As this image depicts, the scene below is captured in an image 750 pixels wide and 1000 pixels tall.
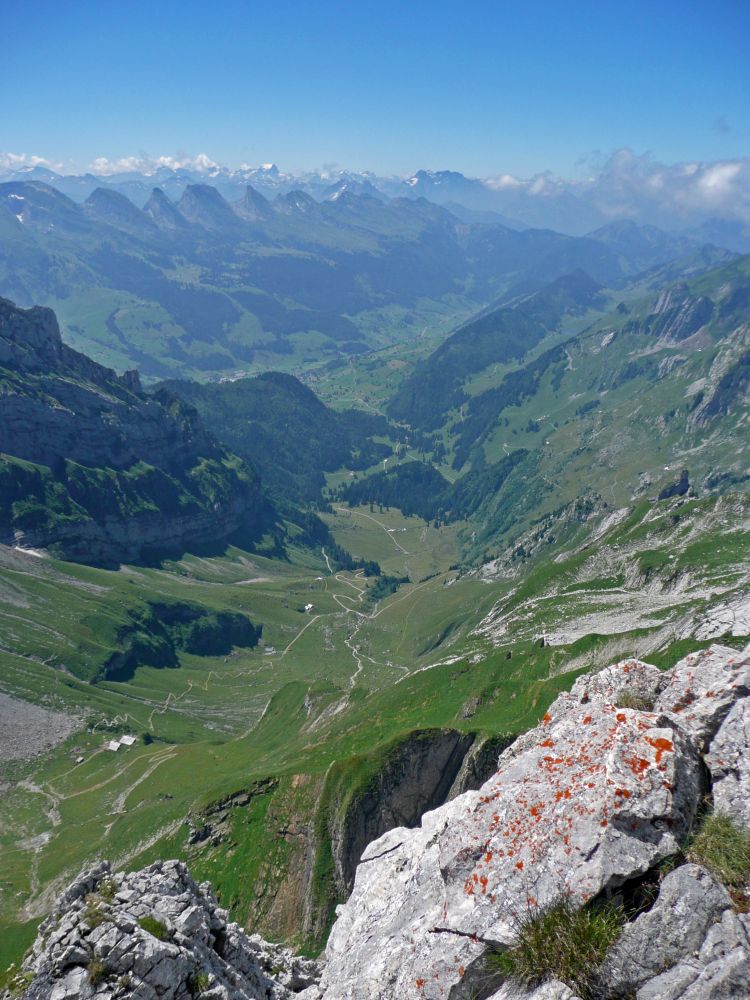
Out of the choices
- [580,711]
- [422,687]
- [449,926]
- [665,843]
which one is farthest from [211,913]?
[422,687]

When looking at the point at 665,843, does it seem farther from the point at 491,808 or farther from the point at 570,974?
the point at 491,808

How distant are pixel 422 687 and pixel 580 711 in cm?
10863

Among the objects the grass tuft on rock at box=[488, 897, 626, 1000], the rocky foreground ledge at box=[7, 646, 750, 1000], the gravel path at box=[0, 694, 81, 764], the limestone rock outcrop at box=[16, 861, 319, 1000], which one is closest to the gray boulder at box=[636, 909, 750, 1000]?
the rocky foreground ledge at box=[7, 646, 750, 1000]

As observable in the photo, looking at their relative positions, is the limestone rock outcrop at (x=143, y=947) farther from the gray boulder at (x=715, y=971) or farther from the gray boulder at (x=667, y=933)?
the gray boulder at (x=715, y=971)

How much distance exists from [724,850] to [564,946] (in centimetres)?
484

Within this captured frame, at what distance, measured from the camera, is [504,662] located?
119625 mm

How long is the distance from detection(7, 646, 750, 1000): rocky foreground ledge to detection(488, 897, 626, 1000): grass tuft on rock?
0.93 ft

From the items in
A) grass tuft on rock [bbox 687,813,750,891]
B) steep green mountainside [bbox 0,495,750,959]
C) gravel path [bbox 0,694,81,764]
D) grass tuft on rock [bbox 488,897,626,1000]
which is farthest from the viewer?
gravel path [bbox 0,694,81,764]

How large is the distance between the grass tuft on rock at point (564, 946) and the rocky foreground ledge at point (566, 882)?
28cm

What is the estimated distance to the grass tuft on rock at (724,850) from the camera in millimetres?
16078

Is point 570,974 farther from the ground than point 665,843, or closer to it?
closer to it

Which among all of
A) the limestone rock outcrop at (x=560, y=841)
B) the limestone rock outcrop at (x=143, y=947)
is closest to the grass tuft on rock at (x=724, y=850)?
the limestone rock outcrop at (x=560, y=841)

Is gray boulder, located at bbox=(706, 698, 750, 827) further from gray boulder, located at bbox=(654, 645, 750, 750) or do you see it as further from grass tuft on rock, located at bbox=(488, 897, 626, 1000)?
grass tuft on rock, located at bbox=(488, 897, 626, 1000)

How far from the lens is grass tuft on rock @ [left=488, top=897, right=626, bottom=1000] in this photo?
15.5 meters
